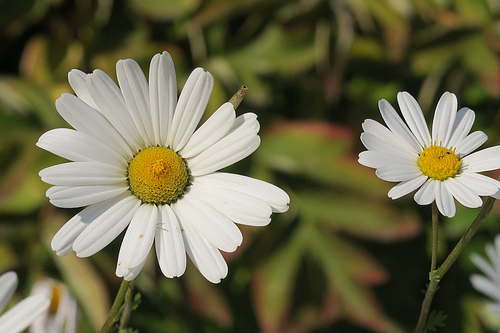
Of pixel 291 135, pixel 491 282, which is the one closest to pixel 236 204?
pixel 491 282

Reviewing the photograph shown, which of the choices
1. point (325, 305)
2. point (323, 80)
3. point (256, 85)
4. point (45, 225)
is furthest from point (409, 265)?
point (45, 225)

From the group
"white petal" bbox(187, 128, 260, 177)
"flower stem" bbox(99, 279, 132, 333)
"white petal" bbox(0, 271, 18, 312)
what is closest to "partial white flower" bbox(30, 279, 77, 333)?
"white petal" bbox(0, 271, 18, 312)

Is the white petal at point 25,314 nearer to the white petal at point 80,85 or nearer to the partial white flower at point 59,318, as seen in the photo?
the partial white flower at point 59,318

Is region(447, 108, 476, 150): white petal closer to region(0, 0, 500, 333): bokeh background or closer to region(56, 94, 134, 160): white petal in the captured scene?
region(56, 94, 134, 160): white petal

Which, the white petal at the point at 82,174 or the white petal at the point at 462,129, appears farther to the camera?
the white petal at the point at 462,129

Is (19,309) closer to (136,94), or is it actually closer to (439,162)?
(136,94)

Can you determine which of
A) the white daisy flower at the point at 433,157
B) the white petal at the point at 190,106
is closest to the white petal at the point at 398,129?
the white daisy flower at the point at 433,157

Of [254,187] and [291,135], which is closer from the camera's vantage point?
[254,187]

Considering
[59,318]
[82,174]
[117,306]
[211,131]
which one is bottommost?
[59,318]
